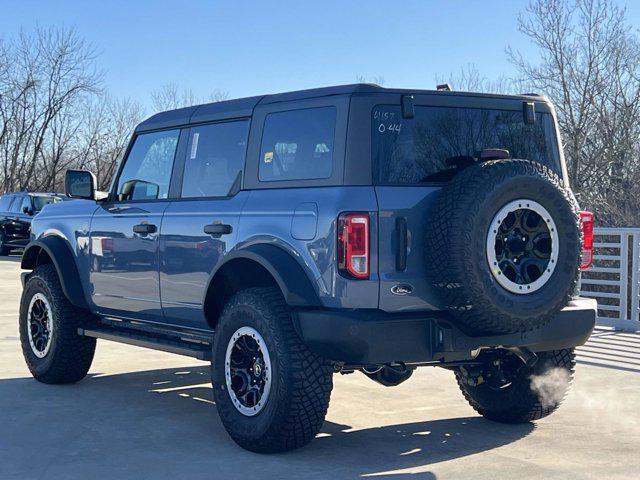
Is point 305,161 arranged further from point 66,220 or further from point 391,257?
point 66,220

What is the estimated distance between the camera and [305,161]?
547 cm

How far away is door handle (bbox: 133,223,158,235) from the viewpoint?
21.5 feet

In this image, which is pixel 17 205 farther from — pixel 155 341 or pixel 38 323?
pixel 155 341

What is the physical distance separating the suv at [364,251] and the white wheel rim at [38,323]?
1.32 metres

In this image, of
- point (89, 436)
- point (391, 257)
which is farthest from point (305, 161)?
point (89, 436)

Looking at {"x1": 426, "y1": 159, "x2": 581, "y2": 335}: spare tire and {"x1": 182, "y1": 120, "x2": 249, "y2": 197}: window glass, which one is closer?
{"x1": 426, "y1": 159, "x2": 581, "y2": 335}: spare tire

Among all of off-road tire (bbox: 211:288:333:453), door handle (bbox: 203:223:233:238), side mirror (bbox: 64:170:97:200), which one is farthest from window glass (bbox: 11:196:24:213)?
off-road tire (bbox: 211:288:333:453)

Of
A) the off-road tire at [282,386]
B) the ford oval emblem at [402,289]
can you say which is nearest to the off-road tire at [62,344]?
the off-road tire at [282,386]

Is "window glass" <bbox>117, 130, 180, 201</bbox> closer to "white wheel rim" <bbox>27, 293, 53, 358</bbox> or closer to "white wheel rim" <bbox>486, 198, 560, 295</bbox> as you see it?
"white wheel rim" <bbox>27, 293, 53, 358</bbox>

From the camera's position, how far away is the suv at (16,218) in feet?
90.2

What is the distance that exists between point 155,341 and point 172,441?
101 centimetres

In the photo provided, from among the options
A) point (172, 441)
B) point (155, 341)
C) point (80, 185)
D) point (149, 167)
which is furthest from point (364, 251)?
point (80, 185)

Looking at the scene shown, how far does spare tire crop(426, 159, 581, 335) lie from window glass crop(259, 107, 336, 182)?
2.35 ft

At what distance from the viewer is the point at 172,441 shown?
5.71 meters
